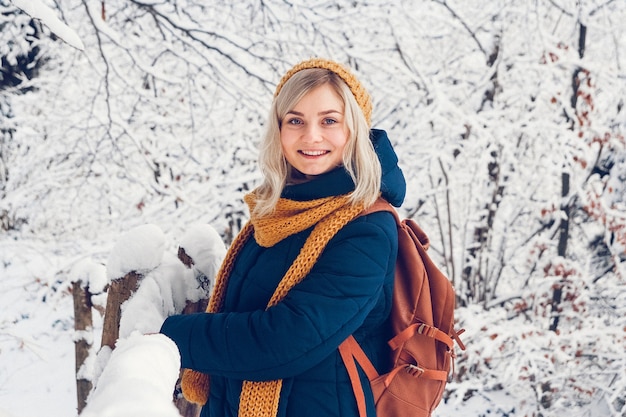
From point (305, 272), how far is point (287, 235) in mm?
148

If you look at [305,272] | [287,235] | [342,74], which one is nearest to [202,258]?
[287,235]

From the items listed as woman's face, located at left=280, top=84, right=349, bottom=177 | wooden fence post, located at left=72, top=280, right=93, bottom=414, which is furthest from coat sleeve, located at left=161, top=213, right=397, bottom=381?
wooden fence post, located at left=72, top=280, right=93, bottom=414

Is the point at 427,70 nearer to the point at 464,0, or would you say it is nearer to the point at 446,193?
the point at 464,0

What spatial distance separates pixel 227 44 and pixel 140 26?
2.48m

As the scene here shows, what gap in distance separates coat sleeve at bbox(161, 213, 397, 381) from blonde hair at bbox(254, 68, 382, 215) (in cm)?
12

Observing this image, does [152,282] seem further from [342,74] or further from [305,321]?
[342,74]

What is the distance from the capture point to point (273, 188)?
155cm

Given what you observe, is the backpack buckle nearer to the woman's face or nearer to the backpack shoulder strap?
the backpack shoulder strap

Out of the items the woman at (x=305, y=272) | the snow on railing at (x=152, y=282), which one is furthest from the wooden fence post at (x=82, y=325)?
the woman at (x=305, y=272)

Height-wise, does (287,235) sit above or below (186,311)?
above

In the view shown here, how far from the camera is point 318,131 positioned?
1421mm

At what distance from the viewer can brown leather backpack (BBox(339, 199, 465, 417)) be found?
133 centimetres

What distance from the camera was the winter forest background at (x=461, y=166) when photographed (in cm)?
513

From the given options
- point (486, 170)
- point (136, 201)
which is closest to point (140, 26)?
point (136, 201)
